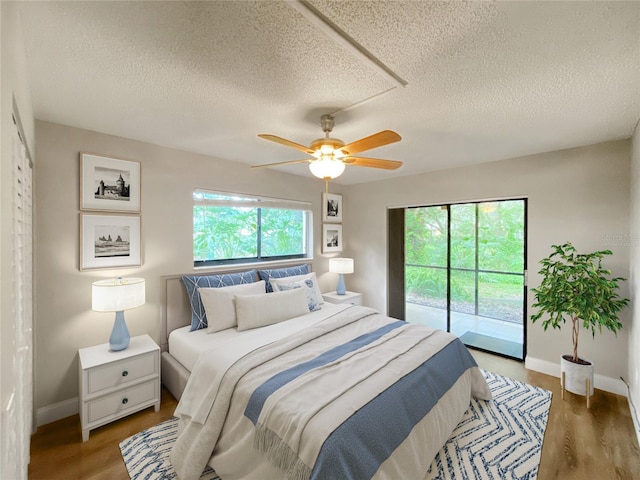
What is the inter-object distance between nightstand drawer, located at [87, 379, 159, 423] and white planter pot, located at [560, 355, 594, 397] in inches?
148

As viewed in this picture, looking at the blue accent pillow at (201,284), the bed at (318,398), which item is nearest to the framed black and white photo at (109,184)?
the blue accent pillow at (201,284)

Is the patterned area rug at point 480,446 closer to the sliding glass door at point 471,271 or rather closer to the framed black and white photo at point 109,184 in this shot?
the sliding glass door at point 471,271

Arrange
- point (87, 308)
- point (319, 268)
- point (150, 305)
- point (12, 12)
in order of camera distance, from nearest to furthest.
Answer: point (12, 12)
point (87, 308)
point (150, 305)
point (319, 268)

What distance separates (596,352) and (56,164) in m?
5.25

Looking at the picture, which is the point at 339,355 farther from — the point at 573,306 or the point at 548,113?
the point at 548,113

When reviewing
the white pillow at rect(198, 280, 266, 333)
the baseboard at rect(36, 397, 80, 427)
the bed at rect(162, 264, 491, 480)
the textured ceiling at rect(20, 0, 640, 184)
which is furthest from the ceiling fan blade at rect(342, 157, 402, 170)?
the baseboard at rect(36, 397, 80, 427)

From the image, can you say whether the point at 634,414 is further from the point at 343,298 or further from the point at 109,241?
the point at 109,241

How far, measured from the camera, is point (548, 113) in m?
2.11

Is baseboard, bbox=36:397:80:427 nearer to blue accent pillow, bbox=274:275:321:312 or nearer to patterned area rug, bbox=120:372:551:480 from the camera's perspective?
patterned area rug, bbox=120:372:551:480

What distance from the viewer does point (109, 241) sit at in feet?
8.35

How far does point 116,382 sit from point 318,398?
173cm

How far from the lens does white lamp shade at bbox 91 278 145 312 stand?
7.29 ft

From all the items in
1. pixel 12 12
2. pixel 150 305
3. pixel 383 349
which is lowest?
pixel 383 349

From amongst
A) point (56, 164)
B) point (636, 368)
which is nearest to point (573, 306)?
point (636, 368)
